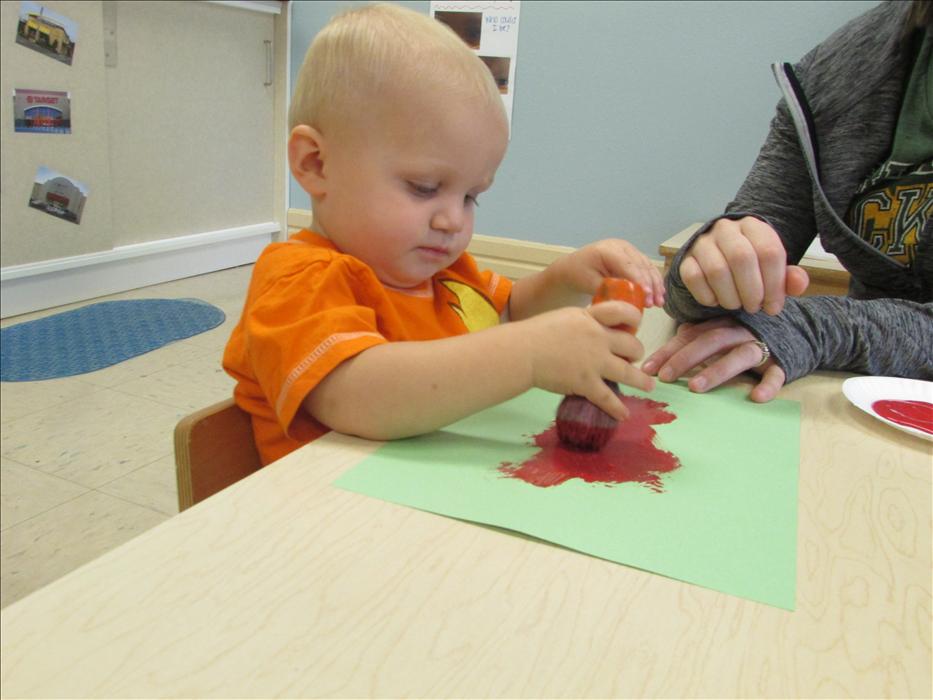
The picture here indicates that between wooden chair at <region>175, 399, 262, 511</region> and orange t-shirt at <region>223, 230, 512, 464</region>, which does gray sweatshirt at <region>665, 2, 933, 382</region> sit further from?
wooden chair at <region>175, 399, 262, 511</region>

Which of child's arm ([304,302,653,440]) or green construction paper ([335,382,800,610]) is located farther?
child's arm ([304,302,653,440])

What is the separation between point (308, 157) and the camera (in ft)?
2.18

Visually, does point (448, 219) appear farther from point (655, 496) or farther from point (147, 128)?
point (147, 128)

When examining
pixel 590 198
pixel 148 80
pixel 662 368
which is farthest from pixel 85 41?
pixel 662 368

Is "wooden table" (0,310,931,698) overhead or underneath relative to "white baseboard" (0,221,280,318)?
overhead

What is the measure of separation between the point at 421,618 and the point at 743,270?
1.42 feet

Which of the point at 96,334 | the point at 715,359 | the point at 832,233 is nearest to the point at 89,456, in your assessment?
the point at 96,334

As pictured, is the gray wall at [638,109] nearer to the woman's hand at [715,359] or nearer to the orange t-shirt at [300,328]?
the woman's hand at [715,359]

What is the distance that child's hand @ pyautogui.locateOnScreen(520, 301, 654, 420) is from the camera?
0.52 m

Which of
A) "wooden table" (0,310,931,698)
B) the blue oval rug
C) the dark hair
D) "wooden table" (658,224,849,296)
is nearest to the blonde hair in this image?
"wooden table" (0,310,931,698)

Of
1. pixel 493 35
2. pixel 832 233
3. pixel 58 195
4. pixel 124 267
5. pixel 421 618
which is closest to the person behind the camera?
pixel 421 618

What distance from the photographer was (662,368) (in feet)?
2.31

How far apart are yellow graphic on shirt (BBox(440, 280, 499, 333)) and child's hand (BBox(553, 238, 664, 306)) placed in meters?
0.10

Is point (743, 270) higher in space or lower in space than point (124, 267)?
higher
